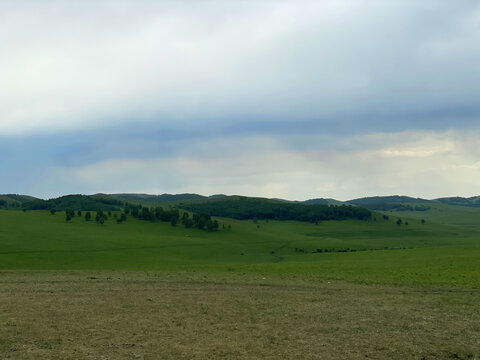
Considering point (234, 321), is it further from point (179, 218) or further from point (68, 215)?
point (179, 218)

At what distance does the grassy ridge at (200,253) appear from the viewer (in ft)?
181

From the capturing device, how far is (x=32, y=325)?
2480cm

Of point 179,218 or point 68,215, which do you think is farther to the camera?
point 179,218

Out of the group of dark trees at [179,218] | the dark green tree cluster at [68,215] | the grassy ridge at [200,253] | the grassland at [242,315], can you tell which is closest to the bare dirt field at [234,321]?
the grassland at [242,315]

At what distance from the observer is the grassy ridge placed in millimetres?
55163

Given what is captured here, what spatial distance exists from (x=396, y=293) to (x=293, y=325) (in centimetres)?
1390

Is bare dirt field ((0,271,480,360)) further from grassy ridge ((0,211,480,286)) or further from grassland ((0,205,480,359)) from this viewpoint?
grassy ridge ((0,211,480,286))

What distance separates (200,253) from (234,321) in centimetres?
8989

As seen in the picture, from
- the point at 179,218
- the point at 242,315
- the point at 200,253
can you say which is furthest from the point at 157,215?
the point at 242,315

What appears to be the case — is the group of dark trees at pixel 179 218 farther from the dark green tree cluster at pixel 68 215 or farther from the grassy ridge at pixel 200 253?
the dark green tree cluster at pixel 68 215

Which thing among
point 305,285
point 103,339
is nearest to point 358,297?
point 305,285

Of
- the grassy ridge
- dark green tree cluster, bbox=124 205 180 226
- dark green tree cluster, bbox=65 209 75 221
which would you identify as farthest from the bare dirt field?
dark green tree cluster, bbox=124 205 180 226

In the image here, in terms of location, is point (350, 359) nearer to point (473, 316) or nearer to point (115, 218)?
point (473, 316)

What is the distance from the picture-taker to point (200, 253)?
11506 cm
